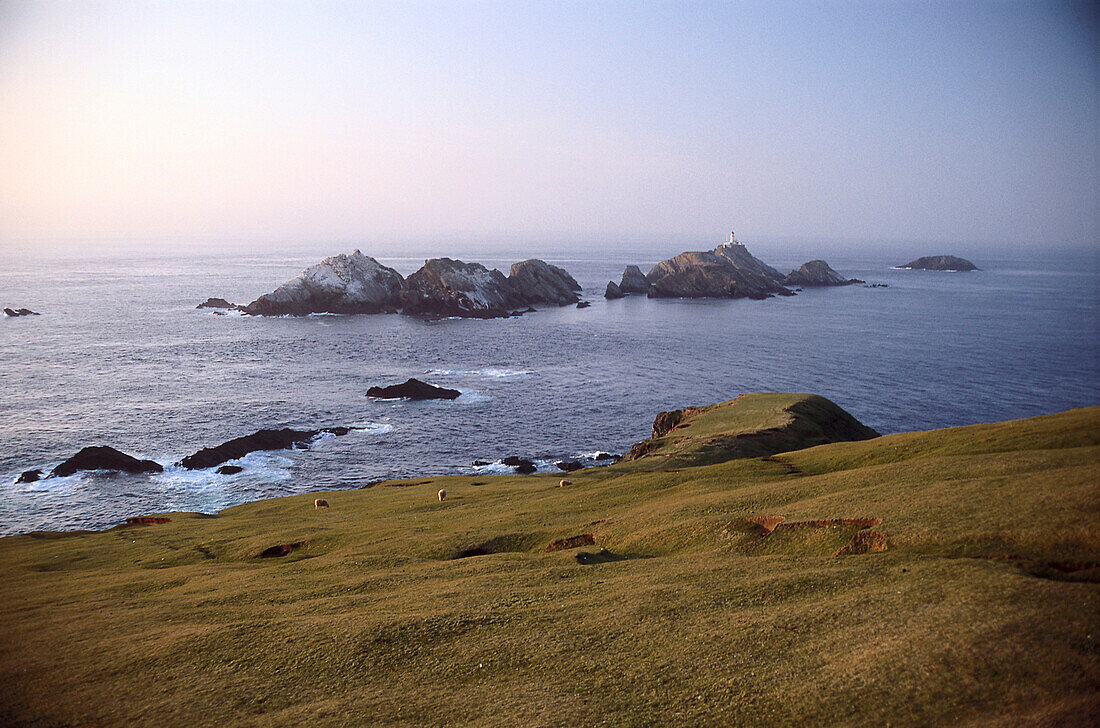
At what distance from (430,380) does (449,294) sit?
80.8 meters

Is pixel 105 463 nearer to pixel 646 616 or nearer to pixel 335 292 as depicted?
pixel 646 616

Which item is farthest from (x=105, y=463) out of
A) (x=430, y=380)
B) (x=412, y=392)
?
(x=430, y=380)

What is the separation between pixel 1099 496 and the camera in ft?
71.2

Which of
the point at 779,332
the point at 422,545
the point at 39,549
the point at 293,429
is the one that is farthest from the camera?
the point at 779,332

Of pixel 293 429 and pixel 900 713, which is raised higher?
pixel 900 713

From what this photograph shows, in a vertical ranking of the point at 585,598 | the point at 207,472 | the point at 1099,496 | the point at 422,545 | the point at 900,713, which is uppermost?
the point at 1099,496

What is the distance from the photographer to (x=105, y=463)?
70.0 metres

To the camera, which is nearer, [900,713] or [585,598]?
[900,713]

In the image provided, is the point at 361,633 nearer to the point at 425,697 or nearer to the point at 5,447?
the point at 425,697

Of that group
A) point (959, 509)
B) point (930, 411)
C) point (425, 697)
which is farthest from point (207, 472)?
point (930, 411)

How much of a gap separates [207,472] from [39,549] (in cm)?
3090

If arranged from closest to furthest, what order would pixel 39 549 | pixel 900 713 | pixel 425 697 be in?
pixel 900 713
pixel 425 697
pixel 39 549

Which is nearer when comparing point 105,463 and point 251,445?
point 105,463

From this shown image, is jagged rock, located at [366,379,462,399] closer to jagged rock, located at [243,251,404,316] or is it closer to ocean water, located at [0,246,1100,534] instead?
ocean water, located at [0,246,1100,534]
